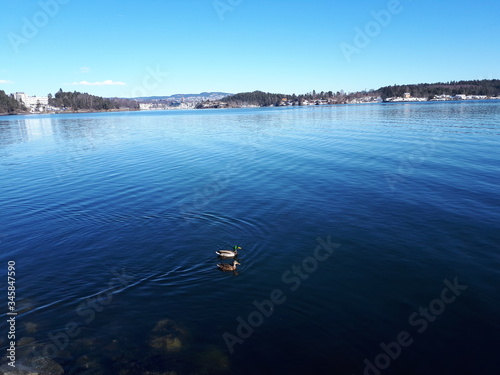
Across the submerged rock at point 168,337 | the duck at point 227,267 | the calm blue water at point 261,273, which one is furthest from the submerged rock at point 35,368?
the duck at point 227,267

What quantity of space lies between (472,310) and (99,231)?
20673 mm

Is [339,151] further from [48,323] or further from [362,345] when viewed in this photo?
[48,323]

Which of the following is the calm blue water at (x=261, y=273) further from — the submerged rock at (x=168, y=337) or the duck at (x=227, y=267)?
the duck at (x=227, y=267)

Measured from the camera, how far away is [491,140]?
5144cm

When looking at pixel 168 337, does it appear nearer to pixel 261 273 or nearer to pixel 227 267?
pixel 227 267

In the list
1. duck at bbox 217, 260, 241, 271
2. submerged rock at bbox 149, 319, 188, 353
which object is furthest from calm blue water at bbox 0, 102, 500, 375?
duck at bbox 217, 260, 241, 271

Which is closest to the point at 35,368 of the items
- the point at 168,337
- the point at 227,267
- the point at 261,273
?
the point at 168,337

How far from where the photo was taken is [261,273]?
15750mm

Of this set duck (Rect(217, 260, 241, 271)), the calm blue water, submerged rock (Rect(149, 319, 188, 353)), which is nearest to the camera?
the calm blue water

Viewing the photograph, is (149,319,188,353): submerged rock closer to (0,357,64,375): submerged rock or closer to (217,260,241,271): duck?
(0,357,64,375): submerged rock

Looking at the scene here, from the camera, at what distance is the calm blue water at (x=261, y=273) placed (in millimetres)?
11070

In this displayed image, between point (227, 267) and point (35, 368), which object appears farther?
point (227, 267)

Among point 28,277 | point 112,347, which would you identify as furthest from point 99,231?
point 112,347

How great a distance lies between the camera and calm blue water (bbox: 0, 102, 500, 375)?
11.1 metres
